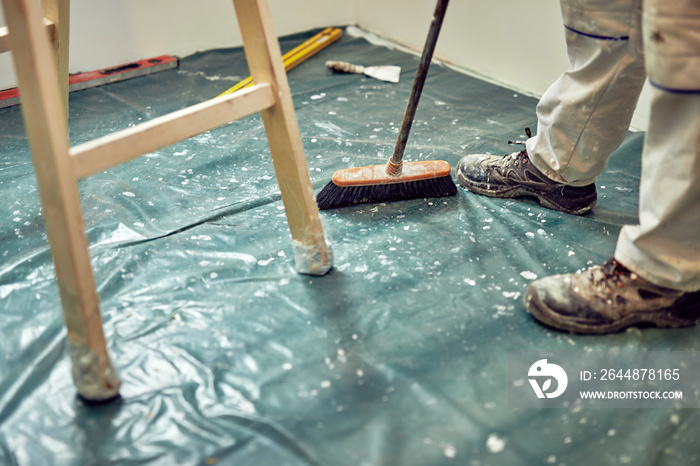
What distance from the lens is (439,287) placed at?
941 millimetres

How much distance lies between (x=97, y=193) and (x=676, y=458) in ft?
3.92

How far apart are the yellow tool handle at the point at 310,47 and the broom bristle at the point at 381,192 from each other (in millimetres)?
937

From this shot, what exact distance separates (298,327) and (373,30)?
1.84 meters

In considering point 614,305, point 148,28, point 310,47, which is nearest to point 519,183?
point 614,305

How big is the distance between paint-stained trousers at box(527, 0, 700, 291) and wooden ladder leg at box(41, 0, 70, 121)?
947 mm

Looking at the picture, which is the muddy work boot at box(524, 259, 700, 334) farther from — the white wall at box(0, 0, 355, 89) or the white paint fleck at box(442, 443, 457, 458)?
the white wall at box(0, 0, 355, 89)

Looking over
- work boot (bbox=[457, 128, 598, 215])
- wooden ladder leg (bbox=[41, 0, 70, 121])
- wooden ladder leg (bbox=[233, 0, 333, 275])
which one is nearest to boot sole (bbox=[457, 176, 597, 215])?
work boot (bbox=[457, 128, 598, 215])

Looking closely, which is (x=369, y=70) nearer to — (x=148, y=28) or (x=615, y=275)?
(x=148, y=28)

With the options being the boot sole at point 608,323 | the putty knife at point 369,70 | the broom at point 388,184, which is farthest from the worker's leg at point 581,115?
the putty knife at point 369,70

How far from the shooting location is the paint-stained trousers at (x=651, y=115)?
0.69 metres

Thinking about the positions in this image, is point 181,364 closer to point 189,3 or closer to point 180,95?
point 180,95

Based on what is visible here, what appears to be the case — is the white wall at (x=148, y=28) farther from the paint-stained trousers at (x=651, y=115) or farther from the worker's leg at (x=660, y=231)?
the worker's leg at (x=660, y=231)

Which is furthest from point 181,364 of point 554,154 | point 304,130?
point 304,130

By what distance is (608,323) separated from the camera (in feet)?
2.74
